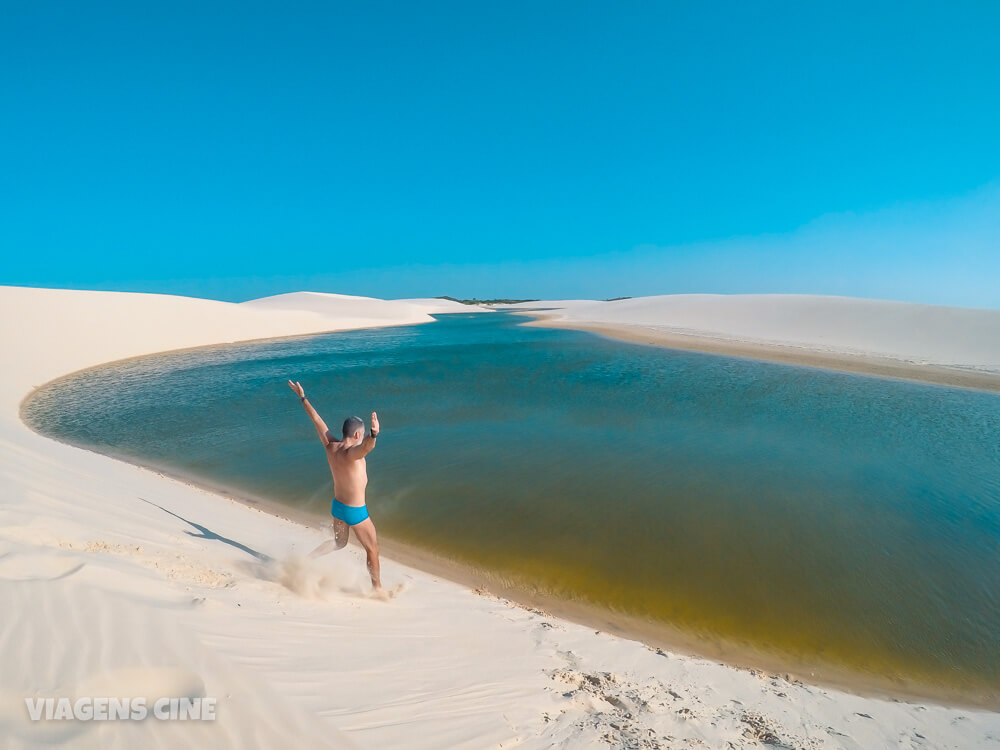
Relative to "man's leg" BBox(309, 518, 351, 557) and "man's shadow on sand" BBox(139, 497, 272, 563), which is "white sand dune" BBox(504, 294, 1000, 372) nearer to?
"man's leg" BBox(309, 518, 351, 557)

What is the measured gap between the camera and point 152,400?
1366 cm

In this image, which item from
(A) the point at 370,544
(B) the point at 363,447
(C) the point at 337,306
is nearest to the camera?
(B) the point at 363,447

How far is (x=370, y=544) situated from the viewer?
423cm

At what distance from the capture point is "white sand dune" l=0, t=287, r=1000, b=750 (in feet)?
7.30

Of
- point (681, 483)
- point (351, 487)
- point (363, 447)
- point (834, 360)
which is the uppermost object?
point (834, 360)

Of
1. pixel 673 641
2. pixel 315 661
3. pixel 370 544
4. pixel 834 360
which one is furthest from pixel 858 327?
pixel 315 661

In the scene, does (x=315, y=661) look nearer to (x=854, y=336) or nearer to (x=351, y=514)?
(x=351, y=514)

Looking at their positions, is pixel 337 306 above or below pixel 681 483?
above

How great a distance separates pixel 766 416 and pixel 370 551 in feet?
37.1

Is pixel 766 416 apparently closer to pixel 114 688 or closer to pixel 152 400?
pixel 114 688

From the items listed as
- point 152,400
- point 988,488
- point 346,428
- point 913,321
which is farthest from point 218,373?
point 913,321

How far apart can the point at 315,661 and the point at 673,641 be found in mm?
3279

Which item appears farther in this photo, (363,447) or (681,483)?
(681,483)

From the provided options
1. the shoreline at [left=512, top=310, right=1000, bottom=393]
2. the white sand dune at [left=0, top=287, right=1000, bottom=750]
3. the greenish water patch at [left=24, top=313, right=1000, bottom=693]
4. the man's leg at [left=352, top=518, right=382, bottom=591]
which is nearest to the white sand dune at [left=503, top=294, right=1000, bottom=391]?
the shoreline at [left=512, top=310, right=1000, bottom=393]
